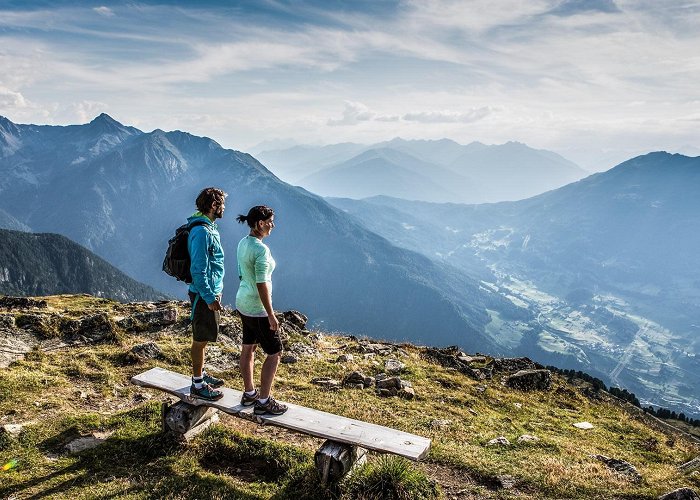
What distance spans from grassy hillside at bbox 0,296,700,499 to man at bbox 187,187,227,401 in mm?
2360

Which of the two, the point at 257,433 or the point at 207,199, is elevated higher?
the point at 207,199

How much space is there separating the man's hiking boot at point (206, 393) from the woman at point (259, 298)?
0.98m

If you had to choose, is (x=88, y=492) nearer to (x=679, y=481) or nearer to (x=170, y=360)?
(x=170, y=360)

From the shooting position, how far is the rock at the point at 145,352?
15.9m

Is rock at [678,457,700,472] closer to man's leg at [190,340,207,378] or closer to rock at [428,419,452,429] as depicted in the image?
rock at [428,419,452,429]

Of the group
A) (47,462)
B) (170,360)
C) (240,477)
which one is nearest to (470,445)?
(240,477)

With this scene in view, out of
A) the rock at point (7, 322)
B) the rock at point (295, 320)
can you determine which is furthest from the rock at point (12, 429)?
the rock at point (295, 320)

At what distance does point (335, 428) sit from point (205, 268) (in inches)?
158

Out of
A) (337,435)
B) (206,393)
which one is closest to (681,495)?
(337,435)

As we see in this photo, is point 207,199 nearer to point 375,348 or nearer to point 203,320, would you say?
point 203,320

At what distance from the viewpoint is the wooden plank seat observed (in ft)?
26.0

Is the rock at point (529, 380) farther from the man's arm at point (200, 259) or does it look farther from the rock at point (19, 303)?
the rock at point (19, 303)

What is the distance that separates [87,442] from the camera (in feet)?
31.3

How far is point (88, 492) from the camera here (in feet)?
25.5
